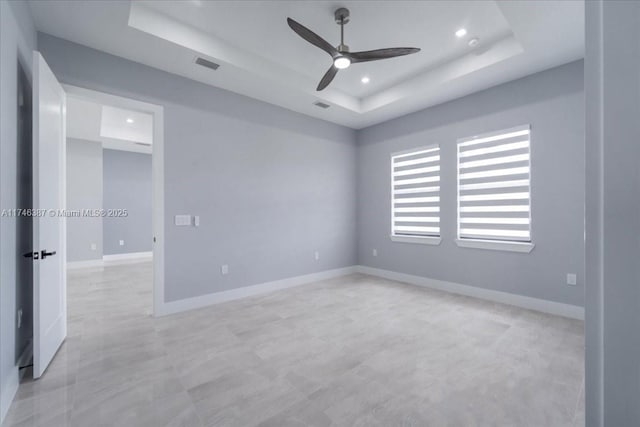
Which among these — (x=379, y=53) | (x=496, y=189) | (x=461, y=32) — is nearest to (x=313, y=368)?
(x=379, y=53)

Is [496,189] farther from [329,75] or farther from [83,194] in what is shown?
[83,194]

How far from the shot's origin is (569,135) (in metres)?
3.38

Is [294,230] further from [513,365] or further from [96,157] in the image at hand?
[96,157]

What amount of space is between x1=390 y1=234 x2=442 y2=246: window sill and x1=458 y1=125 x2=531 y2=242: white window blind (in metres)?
0.37

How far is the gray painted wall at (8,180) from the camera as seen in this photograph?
188 centimetres

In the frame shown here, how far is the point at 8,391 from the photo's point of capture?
1.90 metres

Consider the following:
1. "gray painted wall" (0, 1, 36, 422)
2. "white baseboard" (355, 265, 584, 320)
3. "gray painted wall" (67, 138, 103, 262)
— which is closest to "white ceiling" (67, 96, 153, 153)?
"gray painted wall" (67, 138, 103, 262)

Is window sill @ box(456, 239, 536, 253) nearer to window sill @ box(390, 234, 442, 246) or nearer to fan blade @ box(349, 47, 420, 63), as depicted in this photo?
window sill @ box(390, 234, 442, 246)

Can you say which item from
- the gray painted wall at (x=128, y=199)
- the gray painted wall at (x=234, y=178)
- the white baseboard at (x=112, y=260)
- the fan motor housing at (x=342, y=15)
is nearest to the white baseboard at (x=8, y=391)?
the gray painted wall at (x=234, y=178)

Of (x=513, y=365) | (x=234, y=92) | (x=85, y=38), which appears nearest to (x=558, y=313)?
(x=513, y=365)

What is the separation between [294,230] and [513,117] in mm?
3531

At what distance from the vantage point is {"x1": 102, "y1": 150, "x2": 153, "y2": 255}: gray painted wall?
7.75 metres

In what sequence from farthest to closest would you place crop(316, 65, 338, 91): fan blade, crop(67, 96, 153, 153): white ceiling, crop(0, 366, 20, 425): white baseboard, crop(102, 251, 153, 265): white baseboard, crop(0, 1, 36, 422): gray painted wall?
1. crop(102, 251, 153, 265): white baseboard
2. crop(67, 96, 153, 153): white ceiling
3. crop(316, 65, 338, 91): fan blade
4. crop(0, 1, 36, 422): gray painted wall
5. crop(0, 366, 20, 425): white baseboard

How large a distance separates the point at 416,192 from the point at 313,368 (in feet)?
11.5
